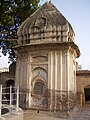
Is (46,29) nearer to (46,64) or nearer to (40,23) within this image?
(40,23)

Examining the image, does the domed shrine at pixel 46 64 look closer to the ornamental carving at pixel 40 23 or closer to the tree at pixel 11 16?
the ornamental carving at pixel 40 23

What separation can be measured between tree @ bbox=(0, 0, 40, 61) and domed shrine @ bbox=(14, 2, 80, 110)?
287 cm

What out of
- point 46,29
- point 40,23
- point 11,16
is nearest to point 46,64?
point 46,29

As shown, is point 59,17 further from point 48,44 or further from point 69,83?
point 69,83

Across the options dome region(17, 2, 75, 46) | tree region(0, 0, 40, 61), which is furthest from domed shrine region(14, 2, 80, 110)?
tree region(0, 0, 40, 61)

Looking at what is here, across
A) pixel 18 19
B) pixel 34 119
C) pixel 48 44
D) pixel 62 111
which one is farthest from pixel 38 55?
pixel 18 19

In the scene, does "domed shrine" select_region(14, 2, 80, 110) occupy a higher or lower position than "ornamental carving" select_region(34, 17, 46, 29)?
lower

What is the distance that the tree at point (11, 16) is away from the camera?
63.2ft

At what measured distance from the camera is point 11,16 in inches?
786

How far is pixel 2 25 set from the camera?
19.2 metres

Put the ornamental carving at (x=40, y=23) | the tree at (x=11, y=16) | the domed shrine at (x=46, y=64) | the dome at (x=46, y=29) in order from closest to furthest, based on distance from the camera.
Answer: the domed shrine at (x=46, y=64) < the dome at (x=46, y=29) < the ornamental carving at (x=40, y=23) < the tree at (x=11, y=16)

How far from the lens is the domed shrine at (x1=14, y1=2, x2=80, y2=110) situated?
15.2 metres

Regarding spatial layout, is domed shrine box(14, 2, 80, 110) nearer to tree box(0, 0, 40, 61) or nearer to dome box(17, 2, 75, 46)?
dome box(17, 2, 75, 46)

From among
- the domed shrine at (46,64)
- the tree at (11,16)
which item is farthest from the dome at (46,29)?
the tree at (11,16)
